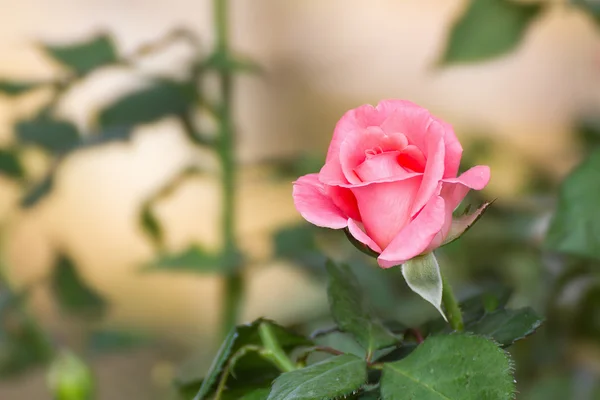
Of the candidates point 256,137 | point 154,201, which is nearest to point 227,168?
point 154,201

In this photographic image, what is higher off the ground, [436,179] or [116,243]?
[436,179]

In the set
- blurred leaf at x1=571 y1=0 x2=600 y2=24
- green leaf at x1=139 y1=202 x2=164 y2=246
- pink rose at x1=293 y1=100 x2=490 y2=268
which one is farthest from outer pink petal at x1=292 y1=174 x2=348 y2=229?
green leaf at x1=139 y1=202 x2=164 y2=246

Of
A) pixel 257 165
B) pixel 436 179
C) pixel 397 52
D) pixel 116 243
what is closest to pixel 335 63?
pixel 397 52

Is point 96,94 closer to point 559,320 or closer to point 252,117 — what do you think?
point 252,117

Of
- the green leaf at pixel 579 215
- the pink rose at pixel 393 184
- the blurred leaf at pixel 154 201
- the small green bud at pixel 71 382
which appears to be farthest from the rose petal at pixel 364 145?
the blurred leaf at pixel 154 201

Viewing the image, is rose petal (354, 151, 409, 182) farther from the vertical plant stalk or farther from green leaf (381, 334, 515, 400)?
the vertical plant stalk

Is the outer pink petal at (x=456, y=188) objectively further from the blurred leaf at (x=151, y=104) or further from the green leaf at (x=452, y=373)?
the blurred leaf at (x=151, y=104)
